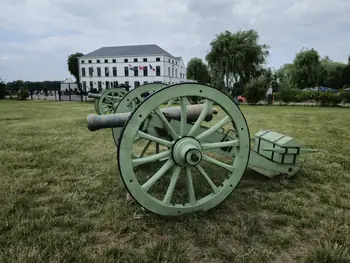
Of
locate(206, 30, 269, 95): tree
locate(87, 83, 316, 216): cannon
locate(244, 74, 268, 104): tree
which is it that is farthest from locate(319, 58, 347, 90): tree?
locate(87, 83, 316, 216): cannon

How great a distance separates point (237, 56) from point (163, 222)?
24471 millimetres

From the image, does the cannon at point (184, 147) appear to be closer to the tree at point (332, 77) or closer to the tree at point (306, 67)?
the tree at point (306, 67)

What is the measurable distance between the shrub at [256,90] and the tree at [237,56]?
251 inches

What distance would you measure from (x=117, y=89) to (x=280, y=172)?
7.46 metres

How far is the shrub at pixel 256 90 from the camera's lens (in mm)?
19094

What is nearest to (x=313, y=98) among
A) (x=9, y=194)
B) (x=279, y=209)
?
(x=279, y=209)

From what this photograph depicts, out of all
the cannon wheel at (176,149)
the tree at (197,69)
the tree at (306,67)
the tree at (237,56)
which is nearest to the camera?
the cannon wheel at (176,149)

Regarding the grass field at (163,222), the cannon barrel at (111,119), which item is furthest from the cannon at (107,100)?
the cannon barrel at (111,119)

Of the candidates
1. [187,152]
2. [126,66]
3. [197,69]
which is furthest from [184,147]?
[126,66]

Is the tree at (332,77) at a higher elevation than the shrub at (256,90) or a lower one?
higher

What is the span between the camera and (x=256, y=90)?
1908cm

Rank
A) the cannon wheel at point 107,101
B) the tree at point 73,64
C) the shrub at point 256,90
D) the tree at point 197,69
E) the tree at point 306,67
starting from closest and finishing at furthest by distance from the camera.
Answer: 1. the cannon wheel at point 107,101
2. the shrub at point 256,90
3. the tree at point 306,67
4. the tree at point 197,69
5. the tree at point 73,64

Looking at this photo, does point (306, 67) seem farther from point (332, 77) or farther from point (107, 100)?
point (107, 100)

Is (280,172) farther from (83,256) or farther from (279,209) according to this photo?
(83,256)
